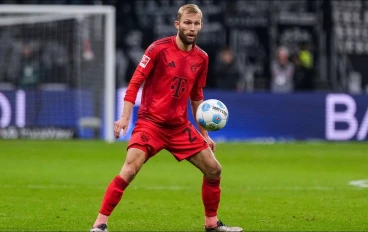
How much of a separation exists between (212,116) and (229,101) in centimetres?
1575

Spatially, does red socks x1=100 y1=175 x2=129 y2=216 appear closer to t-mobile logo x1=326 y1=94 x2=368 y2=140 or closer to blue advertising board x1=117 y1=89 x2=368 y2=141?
blue advertising board x1=117 y1=89 x2=368 y2=141

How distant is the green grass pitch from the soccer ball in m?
1.08

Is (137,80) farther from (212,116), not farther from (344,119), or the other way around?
(344,119)

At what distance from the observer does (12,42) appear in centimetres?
2530

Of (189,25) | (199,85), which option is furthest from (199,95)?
(189,25)

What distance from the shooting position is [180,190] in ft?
44.0

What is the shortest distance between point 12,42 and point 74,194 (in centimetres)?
1329

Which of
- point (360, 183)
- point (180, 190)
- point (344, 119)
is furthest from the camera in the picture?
point (344, 119)

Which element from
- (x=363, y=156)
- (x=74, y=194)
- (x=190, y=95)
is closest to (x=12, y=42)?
(x=363, y=156)

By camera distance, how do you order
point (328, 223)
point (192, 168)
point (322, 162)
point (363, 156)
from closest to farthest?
point (328, 223) → point (192, 168) → point (322, 162) → point (363, 156)

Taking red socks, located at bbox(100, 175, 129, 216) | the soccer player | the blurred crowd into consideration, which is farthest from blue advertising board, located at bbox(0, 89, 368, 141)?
red socks, located at bbox(100, 175, 129, 216)

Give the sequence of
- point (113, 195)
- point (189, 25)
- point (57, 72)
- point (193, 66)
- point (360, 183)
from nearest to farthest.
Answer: point (113, 195)
point (189, 25)
point (193, 66)
point (360, 183)
point (57, 72)

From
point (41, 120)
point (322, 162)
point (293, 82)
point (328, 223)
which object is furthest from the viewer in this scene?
point (293, 82)

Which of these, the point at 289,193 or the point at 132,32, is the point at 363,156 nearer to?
the point at 289,193
